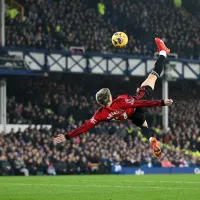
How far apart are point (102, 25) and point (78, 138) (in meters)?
10.0

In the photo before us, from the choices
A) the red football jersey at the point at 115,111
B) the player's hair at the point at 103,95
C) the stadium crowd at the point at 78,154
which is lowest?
the stadium crowd at the point at 78,154

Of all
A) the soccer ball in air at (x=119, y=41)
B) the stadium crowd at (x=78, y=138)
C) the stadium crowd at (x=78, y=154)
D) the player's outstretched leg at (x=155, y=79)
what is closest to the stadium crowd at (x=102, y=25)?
the stadium crowd at (x=78, y=138)

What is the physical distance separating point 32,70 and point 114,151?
21.5ft

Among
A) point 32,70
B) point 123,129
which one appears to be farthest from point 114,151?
point 32,70

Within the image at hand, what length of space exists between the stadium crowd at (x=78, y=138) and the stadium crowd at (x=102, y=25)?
9.56ft

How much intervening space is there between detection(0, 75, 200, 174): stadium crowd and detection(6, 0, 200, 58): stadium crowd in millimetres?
2915

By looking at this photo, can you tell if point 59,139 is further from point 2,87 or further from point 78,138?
point 2,87

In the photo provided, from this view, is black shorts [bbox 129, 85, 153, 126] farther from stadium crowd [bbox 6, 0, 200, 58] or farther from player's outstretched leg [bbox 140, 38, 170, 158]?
stadium crowd [bbox 6, 0, 200, 58]

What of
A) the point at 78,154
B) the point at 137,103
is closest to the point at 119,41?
the point at 137,103

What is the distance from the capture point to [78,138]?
36.1m

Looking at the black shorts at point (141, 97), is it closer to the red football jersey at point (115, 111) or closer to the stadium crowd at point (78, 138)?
the red football jersey at point (115, 111)

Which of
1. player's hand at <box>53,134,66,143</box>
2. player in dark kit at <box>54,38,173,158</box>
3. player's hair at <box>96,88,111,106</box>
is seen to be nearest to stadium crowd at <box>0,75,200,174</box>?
player in dark kit at <box>54,38,173,158</box>

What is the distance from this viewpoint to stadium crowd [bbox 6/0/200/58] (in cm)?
3925

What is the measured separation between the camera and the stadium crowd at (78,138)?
32781mm
